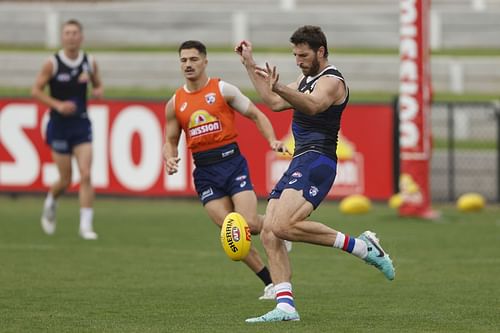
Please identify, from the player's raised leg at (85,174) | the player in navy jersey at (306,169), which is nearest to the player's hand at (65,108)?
the player's raised leg at (85,174)

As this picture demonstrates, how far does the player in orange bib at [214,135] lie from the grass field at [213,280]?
0.81 m

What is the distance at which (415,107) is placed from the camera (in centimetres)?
1853

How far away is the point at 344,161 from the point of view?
818 inches

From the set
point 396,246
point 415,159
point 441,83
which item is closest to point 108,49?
point 441,83

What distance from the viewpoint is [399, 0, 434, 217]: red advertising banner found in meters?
18.3

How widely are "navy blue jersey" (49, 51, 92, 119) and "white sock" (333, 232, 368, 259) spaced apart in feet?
21.8

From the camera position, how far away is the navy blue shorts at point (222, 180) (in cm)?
1152

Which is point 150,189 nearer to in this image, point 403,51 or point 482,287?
point 403,51

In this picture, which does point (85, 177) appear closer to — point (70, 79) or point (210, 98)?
point (70, 79)

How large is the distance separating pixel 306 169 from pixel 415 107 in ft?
28.7

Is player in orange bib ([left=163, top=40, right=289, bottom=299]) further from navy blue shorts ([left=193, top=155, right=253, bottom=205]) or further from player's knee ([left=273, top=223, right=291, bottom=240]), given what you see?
player's knee ([left=273, top=223, right=291, bottom=240])

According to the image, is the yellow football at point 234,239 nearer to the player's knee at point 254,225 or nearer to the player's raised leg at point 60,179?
the player's knee at point 254,225

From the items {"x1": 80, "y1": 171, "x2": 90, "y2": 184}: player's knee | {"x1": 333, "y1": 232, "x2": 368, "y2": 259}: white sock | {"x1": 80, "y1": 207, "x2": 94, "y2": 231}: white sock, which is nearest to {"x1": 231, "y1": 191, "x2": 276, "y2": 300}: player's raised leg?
{"x1": 333, "y1": 232, "x2": 368, "y2": 259}: white sock

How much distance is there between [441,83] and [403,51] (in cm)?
1095
